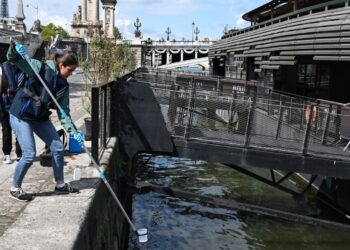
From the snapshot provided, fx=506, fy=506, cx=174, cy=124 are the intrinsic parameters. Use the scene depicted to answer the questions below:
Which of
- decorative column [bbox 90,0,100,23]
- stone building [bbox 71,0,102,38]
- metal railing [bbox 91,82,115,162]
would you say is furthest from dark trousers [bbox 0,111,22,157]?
decorative column [bbox 90,0,100,23]

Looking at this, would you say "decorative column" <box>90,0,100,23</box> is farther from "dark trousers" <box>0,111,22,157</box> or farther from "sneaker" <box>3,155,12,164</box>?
"sneaker" <box>3,155,12,164</box>

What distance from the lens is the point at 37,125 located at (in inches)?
236

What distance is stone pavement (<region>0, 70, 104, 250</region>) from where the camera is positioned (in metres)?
4.59

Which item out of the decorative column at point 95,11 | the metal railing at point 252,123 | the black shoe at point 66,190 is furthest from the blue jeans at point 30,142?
the decorative column at point 95,11

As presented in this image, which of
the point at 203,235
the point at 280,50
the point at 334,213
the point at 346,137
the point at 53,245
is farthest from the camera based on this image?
the point at 280,50

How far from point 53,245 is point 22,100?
2.01m

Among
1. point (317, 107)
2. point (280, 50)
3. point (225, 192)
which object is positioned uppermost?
point (280, 50)

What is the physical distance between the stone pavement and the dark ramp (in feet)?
7.30

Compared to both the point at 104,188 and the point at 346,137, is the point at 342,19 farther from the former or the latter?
the point at 104,188

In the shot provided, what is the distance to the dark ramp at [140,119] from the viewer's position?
383 inches

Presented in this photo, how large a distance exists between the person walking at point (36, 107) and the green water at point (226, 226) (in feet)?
14.7

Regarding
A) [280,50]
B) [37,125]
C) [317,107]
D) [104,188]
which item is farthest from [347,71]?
[37,125]

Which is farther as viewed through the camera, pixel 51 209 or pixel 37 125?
pixel 37 125

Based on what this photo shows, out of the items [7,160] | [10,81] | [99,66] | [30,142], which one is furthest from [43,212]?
[99,66]
